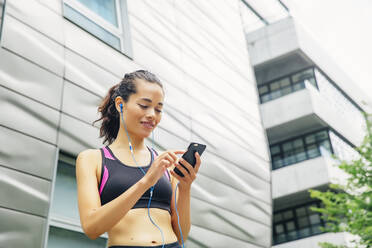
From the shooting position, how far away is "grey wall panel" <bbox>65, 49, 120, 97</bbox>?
6.18m

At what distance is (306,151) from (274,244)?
4.65 m

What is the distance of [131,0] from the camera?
815 cm

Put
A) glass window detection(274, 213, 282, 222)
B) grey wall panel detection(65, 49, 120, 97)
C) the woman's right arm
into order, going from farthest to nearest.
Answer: glass window detection(274, 213, 282, 222)
grey wall panel detection(65, 49, 120, 97)
the woman's right arm

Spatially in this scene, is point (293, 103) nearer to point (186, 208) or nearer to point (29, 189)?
point (29, 189)

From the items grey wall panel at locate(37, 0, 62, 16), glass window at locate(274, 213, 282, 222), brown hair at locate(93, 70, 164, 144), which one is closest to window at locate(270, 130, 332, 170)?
glass window at locate(274, 213, 282, 222)

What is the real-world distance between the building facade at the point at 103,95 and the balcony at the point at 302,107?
10494 millimetres

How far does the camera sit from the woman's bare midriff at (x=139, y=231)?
2125mm

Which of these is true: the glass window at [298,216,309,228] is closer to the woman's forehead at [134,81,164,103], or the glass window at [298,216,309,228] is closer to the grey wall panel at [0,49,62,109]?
the grey wall panel at [0,49,62,109]

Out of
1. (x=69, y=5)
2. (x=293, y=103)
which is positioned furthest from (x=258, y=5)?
(x=69, y=5)

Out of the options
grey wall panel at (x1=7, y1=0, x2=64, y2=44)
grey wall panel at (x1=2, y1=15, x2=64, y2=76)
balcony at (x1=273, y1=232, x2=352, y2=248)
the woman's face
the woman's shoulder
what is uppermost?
balcony at (x1=273, y1=232, x2=352, y2=248)

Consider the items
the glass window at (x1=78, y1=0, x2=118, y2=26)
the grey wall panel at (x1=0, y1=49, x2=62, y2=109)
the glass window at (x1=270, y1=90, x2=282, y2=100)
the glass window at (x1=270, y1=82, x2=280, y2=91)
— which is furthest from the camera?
the glass window at (x1=270, y1=82, x2=280, y2=91)

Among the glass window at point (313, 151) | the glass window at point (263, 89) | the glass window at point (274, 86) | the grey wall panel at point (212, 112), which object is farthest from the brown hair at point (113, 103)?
the glass window at point (263, 89)

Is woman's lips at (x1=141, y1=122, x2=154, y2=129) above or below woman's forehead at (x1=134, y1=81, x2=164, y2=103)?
below

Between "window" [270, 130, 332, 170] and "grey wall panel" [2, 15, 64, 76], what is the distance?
56.8ft
